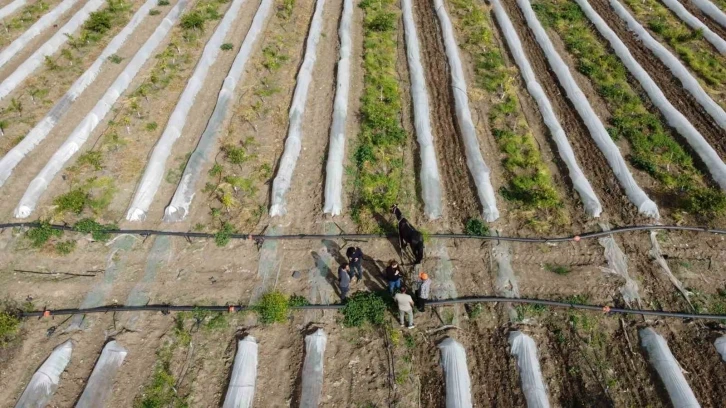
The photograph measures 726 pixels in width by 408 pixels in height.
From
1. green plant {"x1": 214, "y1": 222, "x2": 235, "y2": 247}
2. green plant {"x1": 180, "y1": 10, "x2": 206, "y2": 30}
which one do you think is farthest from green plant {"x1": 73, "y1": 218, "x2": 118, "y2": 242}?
green plant {"x1": 180, "y1": 10, "x2": 206, "y2": 30}

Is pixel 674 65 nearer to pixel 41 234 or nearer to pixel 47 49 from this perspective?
pixel 41 234

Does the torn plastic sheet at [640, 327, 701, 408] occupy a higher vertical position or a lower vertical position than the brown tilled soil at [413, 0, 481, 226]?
lower

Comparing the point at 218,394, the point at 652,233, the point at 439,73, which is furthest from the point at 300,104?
the point at 652,233

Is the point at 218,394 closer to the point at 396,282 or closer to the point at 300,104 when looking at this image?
the point at 396,282

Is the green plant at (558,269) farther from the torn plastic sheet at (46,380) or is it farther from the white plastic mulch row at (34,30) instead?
the white plastic mulch row at (34,30)

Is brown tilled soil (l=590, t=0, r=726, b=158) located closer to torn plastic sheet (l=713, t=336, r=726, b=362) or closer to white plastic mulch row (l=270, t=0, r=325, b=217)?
torn plastic sheet (l=713, t=336, r=726, b=362)

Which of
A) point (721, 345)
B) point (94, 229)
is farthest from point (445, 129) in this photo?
point (94, 229)
